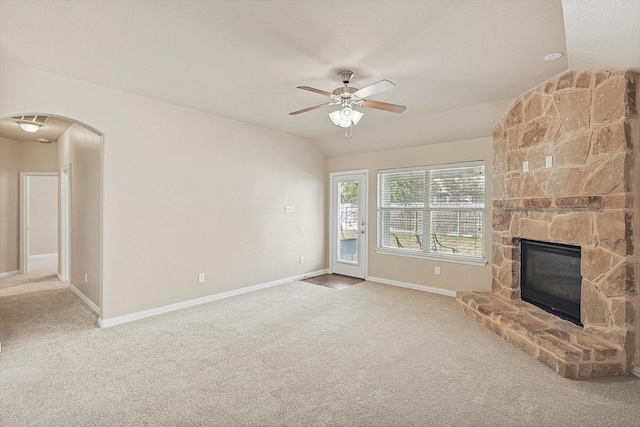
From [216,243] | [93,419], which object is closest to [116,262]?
[216,243]

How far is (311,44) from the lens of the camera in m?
2.80

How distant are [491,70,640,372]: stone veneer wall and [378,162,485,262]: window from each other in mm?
935

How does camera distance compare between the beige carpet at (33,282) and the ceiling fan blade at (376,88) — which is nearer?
the ceiling fan blade at (376,88)

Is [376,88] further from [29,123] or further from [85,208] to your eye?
[29,123]

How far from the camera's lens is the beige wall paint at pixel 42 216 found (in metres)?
8.66

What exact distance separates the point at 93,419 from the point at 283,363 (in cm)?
139

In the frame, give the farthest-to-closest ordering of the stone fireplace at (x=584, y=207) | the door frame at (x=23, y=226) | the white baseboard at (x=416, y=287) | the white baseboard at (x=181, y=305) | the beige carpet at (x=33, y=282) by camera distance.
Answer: the door frame at (x=23, y=226)
the beige carpet at (x=33, y=282)
the white baseboard at (x=416, y=287)
the white baseboard at (x=181, y=305)
the stone fireplace at (x=584, y=207)

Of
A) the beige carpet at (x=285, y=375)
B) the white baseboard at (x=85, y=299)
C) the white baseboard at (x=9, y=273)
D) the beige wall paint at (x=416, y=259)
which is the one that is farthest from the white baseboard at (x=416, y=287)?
the white baseboard at (x=9, y=273)

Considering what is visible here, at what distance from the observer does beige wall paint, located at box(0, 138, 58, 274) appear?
263 inches

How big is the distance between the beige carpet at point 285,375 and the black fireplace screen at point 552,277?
0.79m

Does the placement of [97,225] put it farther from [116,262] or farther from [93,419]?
[93,419]

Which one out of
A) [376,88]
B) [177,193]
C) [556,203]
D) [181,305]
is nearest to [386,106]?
[376,88]

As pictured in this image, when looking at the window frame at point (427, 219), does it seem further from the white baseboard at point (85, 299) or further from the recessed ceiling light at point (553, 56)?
the white baseboard at point (85, 299)

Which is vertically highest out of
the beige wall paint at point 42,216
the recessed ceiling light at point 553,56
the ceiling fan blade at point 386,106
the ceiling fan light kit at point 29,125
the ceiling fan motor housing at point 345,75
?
the recessed ceiling light at point 553,56
